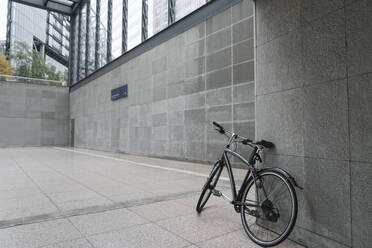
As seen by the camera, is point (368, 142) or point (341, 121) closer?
point (368, 142)

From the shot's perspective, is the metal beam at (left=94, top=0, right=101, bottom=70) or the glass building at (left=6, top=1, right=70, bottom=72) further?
the glass building at (left=6, top=1, right=70, bottom=72)

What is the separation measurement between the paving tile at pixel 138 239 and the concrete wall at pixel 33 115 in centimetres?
2376

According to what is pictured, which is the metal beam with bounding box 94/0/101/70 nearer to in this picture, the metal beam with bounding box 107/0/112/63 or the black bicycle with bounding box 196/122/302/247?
the metal beam with bounding box 107/0/112/63

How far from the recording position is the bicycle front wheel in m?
2.61

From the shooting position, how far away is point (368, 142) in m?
2.02

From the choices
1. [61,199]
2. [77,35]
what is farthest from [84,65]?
[61,199]

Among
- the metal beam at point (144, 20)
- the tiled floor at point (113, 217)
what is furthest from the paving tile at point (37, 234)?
the metal beam at point (144, 20)

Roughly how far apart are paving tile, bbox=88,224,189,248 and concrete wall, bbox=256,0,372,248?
50.6 inches

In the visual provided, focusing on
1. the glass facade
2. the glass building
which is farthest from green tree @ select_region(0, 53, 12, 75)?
the glass facade

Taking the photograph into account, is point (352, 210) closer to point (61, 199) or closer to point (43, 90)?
point (61, 199)

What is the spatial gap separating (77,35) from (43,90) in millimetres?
6227

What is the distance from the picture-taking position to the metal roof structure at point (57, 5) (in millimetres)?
24453

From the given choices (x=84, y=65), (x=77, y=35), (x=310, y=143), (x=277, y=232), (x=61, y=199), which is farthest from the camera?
(x=77, y=35)

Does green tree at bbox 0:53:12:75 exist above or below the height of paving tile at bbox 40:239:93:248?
above
